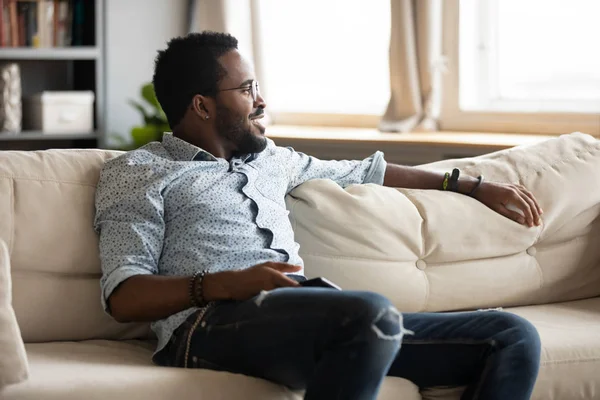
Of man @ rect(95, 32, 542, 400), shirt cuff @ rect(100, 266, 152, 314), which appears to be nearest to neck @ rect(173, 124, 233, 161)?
man @ rect(95, 32, 542, 400)

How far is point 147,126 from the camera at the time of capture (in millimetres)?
4320

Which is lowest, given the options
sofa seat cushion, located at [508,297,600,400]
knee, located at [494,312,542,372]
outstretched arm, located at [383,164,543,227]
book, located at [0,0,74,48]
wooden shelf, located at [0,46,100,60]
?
sofa seat cushion, located at [508,297,600,400]

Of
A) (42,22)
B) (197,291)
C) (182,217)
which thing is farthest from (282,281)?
(42,22)

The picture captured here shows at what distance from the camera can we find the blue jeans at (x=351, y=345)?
5.68ft

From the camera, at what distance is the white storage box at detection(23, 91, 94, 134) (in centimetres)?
420

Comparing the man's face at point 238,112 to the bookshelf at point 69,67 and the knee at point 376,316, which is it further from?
the bookshelf at point 69,67

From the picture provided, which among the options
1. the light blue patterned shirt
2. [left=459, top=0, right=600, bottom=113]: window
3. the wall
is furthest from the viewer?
the wall

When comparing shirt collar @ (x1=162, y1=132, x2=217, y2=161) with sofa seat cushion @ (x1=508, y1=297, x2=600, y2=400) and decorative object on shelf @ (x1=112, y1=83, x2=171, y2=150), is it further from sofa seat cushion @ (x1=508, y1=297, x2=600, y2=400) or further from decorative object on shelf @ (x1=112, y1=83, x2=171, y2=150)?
decorative object on shelf @ (x1=112, y1=83, x2=171, y2=150)

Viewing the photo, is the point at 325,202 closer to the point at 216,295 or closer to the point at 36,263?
the point at 216,295

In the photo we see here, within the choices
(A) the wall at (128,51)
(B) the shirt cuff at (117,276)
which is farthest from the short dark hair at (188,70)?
(A) the wall at (128,51)

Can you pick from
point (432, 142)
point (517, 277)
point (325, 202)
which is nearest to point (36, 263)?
point (325, 202)

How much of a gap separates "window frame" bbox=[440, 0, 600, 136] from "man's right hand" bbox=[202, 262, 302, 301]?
222 centimetres

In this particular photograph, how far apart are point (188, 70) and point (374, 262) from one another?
2.17 ft

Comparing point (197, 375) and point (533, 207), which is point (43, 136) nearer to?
point (533, 207)
